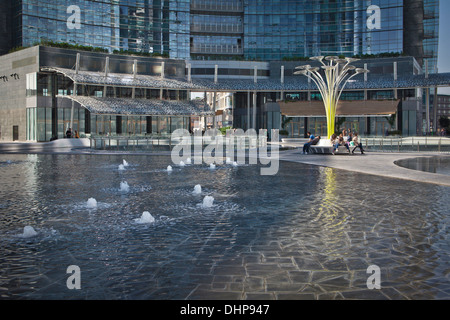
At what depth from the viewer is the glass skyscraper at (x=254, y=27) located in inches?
2707

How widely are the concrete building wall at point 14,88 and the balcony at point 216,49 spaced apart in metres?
28.8

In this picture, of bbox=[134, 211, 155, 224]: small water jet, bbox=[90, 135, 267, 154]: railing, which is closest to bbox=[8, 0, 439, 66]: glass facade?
bbox=[90, 135, 267, 154]: railing

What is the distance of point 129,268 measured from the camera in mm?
5520

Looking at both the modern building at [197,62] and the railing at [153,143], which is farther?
the modern building at [197,62]

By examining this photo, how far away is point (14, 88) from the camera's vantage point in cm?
5612

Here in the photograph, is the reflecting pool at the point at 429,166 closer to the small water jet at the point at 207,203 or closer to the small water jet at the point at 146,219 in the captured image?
the small water jet at the point at 207,203

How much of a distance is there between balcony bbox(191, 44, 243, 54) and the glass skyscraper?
0.56 feet

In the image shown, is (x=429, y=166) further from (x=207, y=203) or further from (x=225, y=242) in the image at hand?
(x=225, y=242)

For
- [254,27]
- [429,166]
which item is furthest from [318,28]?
[429,166]

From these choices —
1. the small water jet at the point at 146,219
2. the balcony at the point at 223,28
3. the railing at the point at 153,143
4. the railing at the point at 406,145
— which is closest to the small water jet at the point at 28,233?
the small water jet at the point at 146,219

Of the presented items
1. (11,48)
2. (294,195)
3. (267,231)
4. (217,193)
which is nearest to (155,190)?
(217,193)

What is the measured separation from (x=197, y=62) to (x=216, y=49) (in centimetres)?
830

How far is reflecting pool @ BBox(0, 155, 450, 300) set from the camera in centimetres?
488
